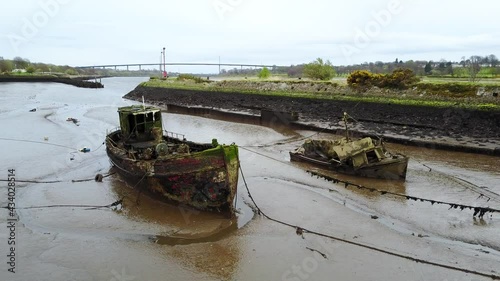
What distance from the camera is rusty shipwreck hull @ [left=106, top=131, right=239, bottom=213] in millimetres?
11602

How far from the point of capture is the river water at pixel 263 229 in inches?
359

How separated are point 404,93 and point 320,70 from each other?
731 inches

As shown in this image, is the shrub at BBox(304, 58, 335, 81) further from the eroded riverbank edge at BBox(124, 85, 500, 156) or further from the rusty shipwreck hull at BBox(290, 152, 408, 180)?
the rusty shipwreck hull at BBox(290, 152, 408, 180)

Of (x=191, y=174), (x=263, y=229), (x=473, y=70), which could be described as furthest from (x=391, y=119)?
(x=191, y=174)

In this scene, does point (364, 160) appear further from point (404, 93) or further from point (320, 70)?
point (320, 70)

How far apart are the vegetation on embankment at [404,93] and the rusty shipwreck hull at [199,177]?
19.4 m

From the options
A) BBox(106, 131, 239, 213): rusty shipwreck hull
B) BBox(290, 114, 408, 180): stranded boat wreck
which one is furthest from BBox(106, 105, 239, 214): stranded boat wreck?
BBox(290, 114, 408, 180): stranded boat wreck

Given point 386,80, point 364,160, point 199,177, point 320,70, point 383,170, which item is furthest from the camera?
point 320,70

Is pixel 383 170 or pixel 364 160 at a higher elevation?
pixel 364 160

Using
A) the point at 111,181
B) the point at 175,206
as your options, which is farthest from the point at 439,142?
the point at 111,181

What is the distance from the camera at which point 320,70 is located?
47844mm

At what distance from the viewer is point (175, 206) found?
12.7m

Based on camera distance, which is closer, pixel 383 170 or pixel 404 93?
pixel 383 170

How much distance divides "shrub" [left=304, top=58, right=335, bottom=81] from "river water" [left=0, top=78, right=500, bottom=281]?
30.2m
